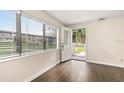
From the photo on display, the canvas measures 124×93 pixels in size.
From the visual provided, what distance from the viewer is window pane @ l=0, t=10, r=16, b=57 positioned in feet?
7.30

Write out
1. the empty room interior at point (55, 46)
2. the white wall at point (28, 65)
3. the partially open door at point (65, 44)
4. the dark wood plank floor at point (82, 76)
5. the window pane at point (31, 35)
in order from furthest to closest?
1. the partially open door at point (65, 44)
2. the dark wood plank floor at point (82, 76)
3. the window pane at point (31, 35)
4. the empty room interior at point (55, 46)
5. the white wall at point (28, 65)

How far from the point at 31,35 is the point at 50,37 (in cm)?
148

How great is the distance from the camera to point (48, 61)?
4.26 m

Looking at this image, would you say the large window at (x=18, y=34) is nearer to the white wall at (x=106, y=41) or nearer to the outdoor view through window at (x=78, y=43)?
the white wall at (x=106, y=41)

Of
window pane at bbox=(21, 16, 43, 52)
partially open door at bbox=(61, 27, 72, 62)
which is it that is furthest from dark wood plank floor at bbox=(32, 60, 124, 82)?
partially open door at bbox=(61, 27, 72, 62)

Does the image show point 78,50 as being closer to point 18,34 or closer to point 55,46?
point 55,46

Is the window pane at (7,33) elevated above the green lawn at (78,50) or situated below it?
above

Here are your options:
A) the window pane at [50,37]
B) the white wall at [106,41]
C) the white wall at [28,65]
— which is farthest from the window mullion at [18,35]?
the white wall at [106,41]

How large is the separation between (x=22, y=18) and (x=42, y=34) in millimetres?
1351

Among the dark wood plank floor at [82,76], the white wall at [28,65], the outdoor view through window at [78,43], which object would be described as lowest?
the dark wood plank floor at [82,76]

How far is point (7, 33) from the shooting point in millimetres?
2354

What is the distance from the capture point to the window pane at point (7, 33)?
87.6 inches
